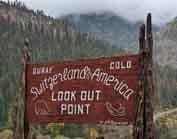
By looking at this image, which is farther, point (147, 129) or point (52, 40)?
point (52, 40)

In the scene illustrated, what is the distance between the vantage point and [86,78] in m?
9.58

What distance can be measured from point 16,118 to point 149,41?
3.49m

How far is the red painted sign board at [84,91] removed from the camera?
898cm

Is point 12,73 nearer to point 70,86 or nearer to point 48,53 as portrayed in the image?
point 48,53

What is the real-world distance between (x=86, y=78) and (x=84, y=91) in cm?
26

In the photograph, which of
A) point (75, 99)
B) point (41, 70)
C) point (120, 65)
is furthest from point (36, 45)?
point (120, 65)

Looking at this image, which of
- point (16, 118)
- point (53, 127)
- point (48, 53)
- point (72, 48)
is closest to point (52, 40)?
point (72, 48)

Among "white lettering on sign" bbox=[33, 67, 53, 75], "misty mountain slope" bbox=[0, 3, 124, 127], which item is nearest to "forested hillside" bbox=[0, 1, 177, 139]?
"misty mountain slope" bbox=[0, 3, 124, 127]

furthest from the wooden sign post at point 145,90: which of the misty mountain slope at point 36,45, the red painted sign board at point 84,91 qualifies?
the misty mountain slope at point 36,45

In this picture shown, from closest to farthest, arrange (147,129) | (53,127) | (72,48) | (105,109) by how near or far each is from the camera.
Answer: (147,129), (105,109), (53,127), (72,48)

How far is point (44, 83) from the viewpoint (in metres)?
10.1

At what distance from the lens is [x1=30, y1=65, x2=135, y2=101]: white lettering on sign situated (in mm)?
9023

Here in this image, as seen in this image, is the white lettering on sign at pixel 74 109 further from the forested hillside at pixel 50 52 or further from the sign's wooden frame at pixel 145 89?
the forested hillside at pixel 50 52

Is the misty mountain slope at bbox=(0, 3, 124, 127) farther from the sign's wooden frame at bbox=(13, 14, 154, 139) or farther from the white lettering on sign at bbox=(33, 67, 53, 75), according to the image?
the sign's wooden frame at bbox=(13, 14, 154, 139)
